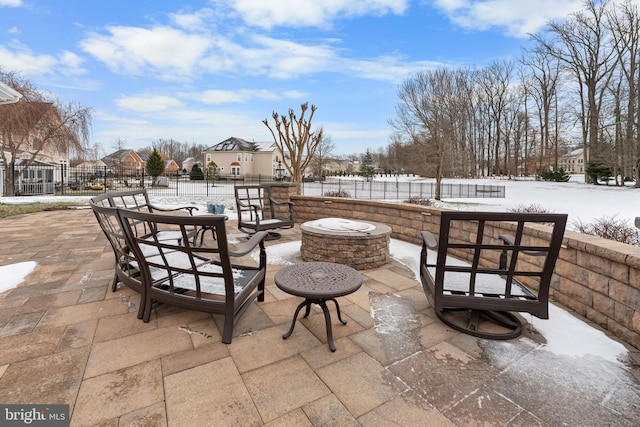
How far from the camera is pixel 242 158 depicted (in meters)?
38.2

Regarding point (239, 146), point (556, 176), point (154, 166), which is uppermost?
point (239, 146)

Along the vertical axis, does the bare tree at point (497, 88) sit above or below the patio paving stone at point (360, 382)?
above

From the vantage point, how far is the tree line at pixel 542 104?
587 inches

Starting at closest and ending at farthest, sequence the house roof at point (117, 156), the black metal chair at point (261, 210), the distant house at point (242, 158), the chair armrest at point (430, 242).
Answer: the chair armrest at point (430, 242), the black metal chair at point (261, 210), the distant house at point (242, 158), the house roof at point (117, 156)

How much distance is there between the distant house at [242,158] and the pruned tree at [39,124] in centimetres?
2410

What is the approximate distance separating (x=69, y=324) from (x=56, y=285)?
3.49ft

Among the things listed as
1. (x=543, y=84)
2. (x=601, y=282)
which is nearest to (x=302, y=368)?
(x=601, y=282)

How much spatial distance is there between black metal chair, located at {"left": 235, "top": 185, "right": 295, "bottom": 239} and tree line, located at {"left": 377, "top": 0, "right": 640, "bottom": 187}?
10.8 meters

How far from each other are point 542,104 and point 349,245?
106ft

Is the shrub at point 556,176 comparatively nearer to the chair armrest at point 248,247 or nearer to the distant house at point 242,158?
the distant house at point 242,158

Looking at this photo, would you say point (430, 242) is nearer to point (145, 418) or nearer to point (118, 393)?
point (145, 418)

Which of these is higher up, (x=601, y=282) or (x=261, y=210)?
(x=261, y=210)

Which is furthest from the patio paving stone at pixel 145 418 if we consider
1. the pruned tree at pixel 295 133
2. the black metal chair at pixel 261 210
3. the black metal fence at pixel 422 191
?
the black metal fence at pixel 422 191

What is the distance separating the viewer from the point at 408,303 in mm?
2670
